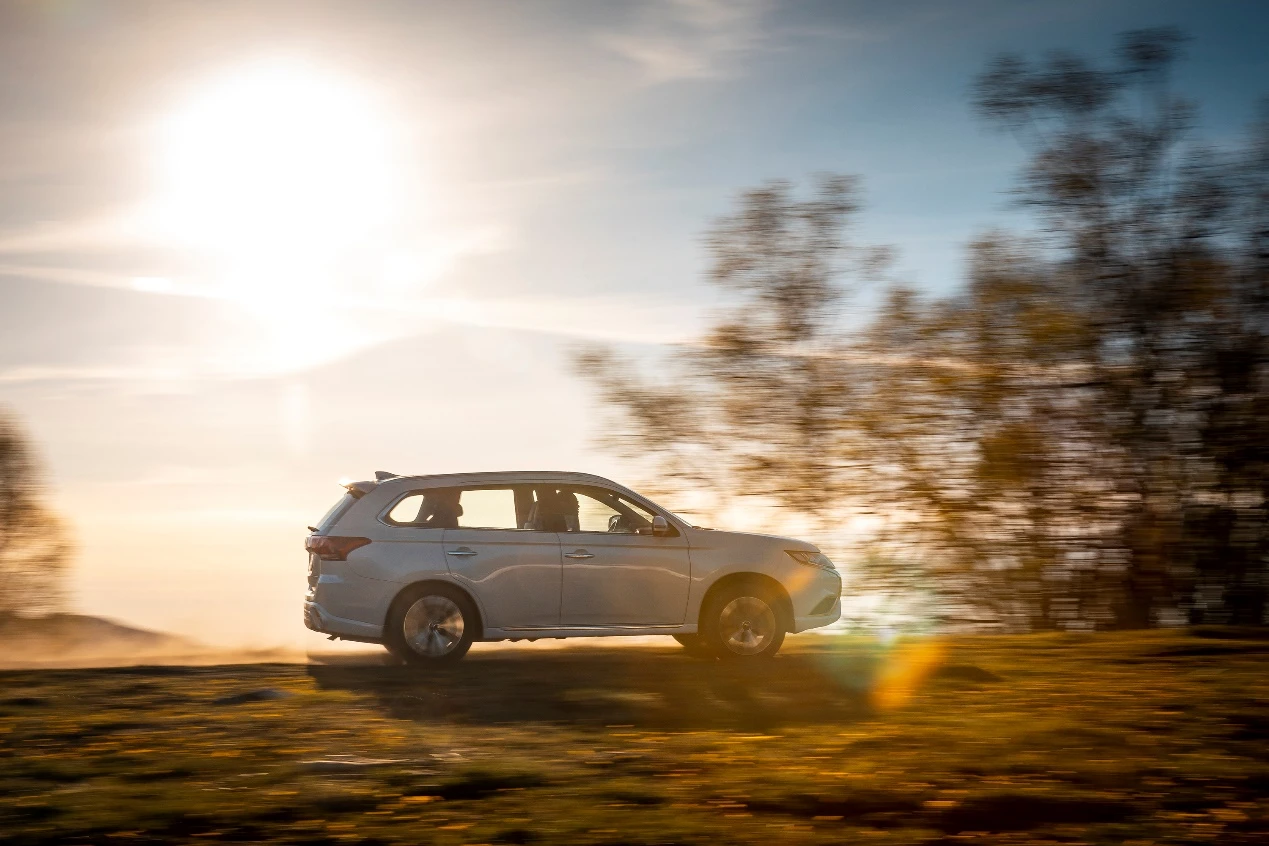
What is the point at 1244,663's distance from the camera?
38.3 feet

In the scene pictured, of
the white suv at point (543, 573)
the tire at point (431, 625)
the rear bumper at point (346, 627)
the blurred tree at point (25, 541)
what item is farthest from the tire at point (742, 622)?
the blurred tree at point (25, 541)

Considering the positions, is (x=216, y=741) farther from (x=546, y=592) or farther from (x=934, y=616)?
(x=934, y=616)

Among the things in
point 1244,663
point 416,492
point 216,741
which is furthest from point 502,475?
point 1244,663

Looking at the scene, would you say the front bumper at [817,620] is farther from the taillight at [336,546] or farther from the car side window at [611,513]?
the taillight at [336,546]

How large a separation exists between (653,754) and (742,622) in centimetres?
481

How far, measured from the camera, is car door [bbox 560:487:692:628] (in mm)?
12555

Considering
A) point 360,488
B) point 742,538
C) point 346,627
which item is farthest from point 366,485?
point 742,538

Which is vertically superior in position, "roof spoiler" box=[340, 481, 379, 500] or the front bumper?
"roof spoiler" box=[340, 481, 379, 500]

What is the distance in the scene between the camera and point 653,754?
8.06 m

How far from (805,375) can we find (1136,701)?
13.6 meters

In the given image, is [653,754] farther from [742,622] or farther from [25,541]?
[25,541]

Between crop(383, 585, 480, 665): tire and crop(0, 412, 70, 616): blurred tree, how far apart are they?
3626 cm

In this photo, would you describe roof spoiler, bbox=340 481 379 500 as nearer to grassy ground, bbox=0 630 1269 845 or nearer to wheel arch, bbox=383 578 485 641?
wheel arch, bbox=383 578 485 641

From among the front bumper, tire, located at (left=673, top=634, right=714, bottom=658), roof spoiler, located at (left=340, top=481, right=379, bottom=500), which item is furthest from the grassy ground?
roof spoiler, located at (left=340, top=481, right=379, bottom=500)
